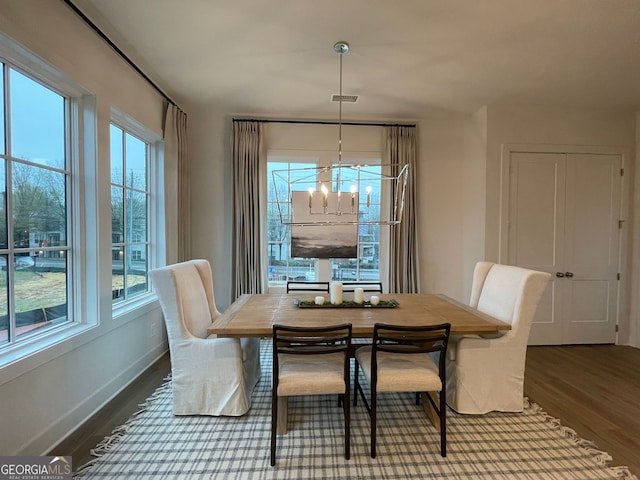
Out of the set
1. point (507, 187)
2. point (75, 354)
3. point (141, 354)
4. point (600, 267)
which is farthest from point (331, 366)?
point (600, 267)

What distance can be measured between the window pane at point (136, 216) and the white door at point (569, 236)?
14.1 ft

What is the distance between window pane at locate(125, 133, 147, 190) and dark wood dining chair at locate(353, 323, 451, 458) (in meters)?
2.83

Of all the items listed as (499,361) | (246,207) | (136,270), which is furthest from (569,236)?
(136,270)

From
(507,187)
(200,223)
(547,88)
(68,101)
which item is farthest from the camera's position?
(200,223)

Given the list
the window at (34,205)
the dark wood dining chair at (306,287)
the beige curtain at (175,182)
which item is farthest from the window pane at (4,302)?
the dark wood dining chair at (306,287)

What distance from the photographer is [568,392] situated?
2689 millimetres

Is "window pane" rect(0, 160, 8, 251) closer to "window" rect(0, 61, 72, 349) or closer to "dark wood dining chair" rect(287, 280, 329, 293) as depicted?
"window" rect(0, 61, 72, 349)

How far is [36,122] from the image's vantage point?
1984 mm

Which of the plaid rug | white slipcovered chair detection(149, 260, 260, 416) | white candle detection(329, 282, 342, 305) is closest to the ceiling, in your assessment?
white slipcovered chair detection(149, 260, 260, 416)

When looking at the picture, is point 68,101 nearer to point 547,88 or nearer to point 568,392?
point 547,88

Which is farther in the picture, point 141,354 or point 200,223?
point 200,223

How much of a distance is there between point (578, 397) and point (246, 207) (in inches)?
152

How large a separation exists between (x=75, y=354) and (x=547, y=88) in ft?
16.2

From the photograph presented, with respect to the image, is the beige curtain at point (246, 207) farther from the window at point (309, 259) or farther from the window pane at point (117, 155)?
the window pane at point (117, 155)
